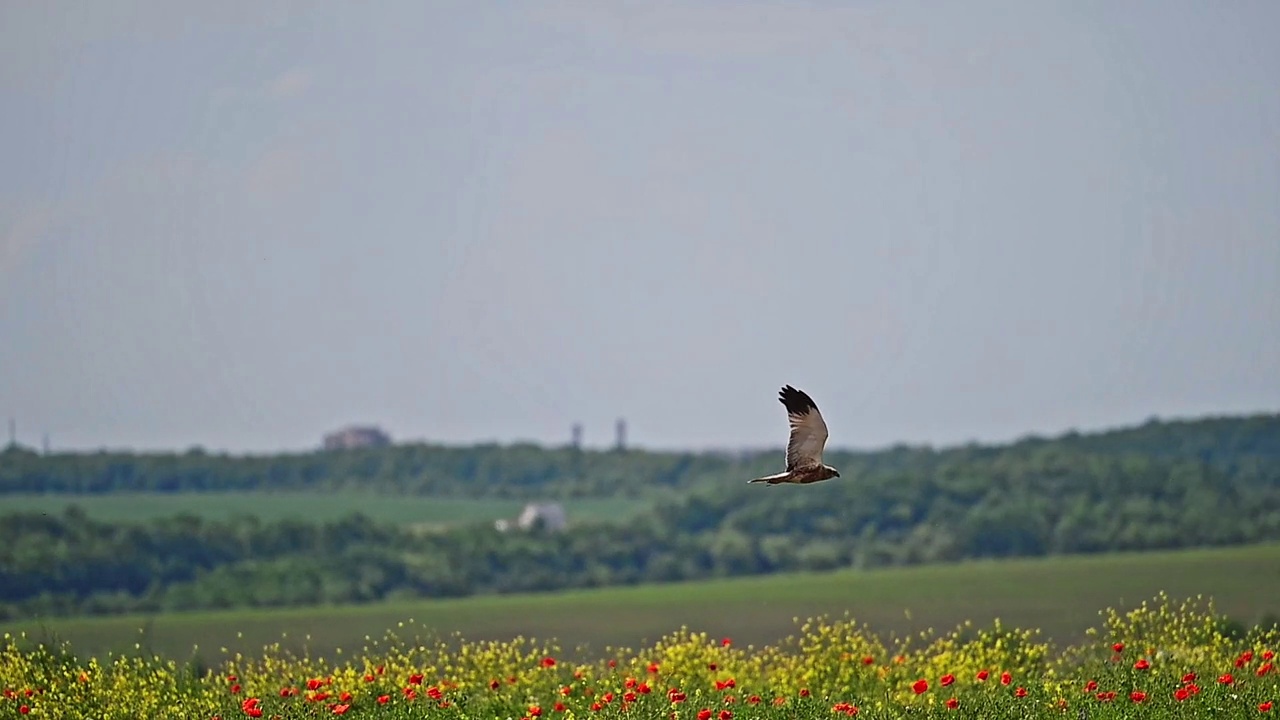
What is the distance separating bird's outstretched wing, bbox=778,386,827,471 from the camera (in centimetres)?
1933

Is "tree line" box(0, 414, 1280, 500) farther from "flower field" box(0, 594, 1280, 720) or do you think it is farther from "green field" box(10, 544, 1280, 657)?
"flower field" box(0, 594, 1280, 720)

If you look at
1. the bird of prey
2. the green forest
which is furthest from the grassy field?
the bird of prey

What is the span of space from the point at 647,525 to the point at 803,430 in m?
90.9

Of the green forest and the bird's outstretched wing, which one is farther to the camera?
the green forest

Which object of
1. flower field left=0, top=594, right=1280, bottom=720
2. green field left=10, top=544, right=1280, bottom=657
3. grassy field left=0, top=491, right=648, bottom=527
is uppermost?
grassy field left=0, top=491, right=648, bottom=527

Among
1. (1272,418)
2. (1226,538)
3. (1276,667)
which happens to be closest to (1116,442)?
(1272,418)

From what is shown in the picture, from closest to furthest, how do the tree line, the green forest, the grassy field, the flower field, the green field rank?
the flower field → the green field → the green forest → the grassy field → the tree line

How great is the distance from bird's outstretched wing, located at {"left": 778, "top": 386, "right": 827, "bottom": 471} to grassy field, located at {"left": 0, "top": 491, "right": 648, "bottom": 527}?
84.7m

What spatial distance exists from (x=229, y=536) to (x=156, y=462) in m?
35.4

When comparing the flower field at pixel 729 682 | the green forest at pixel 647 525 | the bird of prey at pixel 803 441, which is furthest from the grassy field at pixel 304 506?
the bird of prey at pixel 803 441

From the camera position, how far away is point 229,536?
97625mm

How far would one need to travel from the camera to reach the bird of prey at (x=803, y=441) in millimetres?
19331

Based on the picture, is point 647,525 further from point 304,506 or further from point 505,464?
point 505,464

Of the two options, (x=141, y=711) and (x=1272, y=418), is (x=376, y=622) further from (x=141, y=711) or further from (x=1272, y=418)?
(x=1272, y=418)
